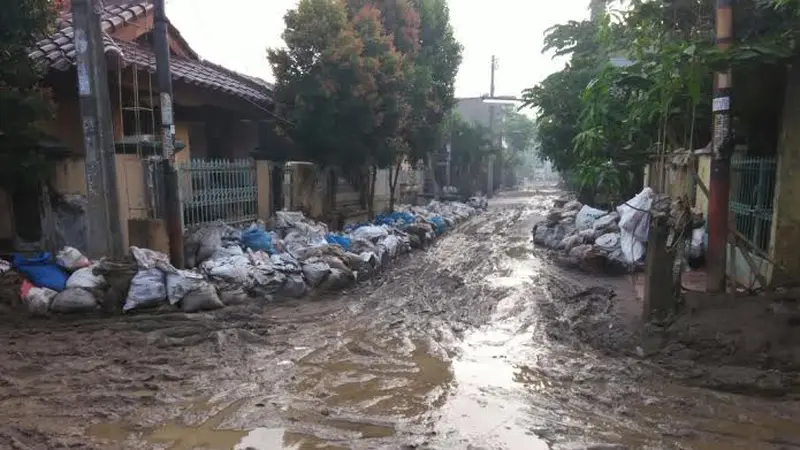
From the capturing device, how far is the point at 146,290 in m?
6.79

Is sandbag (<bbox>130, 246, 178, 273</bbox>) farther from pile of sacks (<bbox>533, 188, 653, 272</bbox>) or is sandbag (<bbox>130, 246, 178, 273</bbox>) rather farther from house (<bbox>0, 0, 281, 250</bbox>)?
pile of sacks (<bbox>533, 188, 653, 272</bbox>)

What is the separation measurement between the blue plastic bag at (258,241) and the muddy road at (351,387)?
5.66ft

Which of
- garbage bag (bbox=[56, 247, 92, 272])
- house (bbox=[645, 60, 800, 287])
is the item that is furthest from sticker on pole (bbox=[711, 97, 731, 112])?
garbage bag (bbox=[56, 247, 92, 272])

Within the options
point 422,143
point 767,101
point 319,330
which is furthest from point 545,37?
point 319,330

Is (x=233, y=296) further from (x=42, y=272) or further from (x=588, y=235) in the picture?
(x=588, y=235)

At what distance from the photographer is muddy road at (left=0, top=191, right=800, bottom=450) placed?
3.85 meters

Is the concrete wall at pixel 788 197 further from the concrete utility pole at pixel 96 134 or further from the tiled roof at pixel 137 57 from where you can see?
the tiled roof at pixel 137 57

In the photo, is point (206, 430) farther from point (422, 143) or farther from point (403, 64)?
point (422, 143)

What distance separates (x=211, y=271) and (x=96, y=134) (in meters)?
2.31

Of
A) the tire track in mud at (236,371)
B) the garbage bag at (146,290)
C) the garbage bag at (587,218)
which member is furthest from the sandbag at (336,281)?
the garbage bag at (587,218)

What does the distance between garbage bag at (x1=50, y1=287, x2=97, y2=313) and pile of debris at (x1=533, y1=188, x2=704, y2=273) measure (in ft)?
21.6

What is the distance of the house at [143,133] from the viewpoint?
7.79 metres

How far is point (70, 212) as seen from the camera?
25.5 feet

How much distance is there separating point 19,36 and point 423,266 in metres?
7.36
